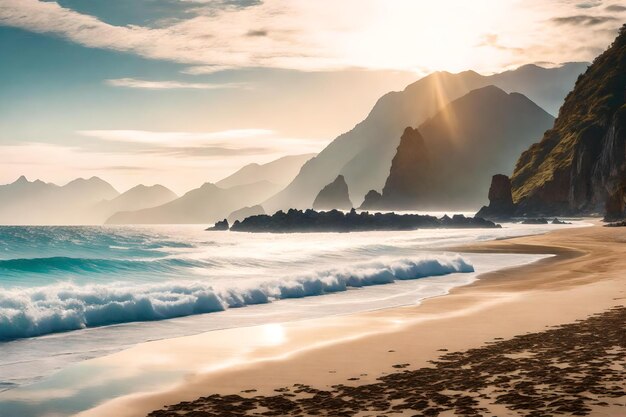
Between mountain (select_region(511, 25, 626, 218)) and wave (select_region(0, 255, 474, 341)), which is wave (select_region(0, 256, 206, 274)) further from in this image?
mountain (select_region(511, 25, 626, 218))

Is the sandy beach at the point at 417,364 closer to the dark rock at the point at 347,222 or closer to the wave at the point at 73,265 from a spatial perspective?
the wave at the point at 73,265

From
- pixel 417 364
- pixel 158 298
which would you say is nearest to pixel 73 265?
pixel 158 298

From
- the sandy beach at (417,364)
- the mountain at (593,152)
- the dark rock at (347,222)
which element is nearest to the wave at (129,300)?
the sandy beach at (417,364)

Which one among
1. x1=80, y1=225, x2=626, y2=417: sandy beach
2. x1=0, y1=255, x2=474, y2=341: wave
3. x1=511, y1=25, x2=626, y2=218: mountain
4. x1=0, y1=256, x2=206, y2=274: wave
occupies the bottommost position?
x1=80, y1=225, x2=626, y2=417: sandy beach

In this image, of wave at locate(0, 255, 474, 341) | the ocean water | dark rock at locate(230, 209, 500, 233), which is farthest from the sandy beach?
dark rock at locate(230, 209, 500, 233)

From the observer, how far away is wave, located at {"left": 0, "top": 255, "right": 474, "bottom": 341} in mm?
20484

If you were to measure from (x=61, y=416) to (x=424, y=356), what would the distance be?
310 inches

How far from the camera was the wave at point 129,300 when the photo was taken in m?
20.5

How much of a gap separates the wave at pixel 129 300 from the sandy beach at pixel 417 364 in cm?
492

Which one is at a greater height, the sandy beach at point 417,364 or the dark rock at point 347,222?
the dark rock at point 347,222

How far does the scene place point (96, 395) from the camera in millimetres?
12266

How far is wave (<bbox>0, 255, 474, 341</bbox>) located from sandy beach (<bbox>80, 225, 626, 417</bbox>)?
4916 millimetres

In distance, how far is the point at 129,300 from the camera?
2391cm

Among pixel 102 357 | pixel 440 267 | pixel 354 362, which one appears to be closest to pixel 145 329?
pixel 102 357
